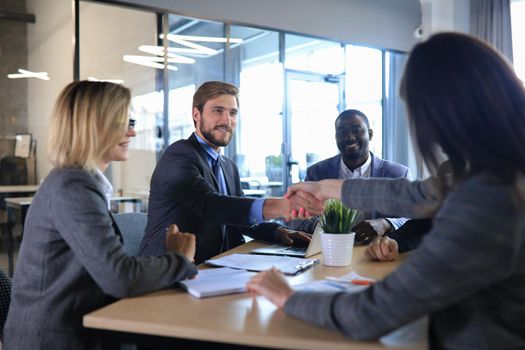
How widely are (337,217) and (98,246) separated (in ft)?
2.70

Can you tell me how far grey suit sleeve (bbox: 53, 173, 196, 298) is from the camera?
1.22 metres

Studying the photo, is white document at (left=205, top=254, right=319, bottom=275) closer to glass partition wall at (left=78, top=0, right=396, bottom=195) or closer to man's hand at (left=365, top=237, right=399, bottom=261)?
man's hand at (left=365, top=237, right=399, bottom=261)

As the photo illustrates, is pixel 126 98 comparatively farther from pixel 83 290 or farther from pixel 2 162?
pixel 2 162

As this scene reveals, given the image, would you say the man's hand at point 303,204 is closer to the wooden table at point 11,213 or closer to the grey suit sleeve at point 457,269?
the grey suit sleeve at point 457,269

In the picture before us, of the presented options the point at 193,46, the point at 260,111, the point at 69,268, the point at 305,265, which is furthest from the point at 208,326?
the point at 260,111

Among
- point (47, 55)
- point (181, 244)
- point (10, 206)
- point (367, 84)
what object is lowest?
point (10, 206)

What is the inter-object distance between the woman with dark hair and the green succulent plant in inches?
27.2

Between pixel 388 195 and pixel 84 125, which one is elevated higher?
pixel 84 125

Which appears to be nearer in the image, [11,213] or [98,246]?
[98,246]

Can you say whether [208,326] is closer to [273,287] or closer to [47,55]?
[273,287]

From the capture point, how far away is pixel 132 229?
2199 millimetres

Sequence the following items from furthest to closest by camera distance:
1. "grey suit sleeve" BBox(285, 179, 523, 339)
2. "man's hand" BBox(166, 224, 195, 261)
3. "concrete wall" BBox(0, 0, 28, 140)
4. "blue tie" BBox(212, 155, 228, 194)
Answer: "concrete wall" BBox(0, 0, 28, 140) → "blue tie" BBox(212, 155, 228, 194) → "man's hand" BBox(166, 224, 195, 261) → "grey suit sleeve" BBox(285, 179, 523, 339)

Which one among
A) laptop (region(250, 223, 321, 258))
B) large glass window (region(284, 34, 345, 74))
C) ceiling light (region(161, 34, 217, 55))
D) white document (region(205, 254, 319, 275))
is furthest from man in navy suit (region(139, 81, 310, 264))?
large glass window (region(284, 34, 345, 74))

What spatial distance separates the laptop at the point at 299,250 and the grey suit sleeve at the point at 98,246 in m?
0.67
